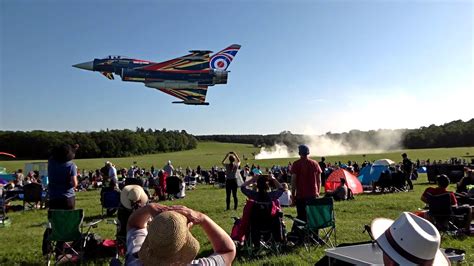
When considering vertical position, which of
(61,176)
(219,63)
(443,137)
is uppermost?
(219,63)

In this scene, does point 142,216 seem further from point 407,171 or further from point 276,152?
point 276,152

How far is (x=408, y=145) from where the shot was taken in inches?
3536

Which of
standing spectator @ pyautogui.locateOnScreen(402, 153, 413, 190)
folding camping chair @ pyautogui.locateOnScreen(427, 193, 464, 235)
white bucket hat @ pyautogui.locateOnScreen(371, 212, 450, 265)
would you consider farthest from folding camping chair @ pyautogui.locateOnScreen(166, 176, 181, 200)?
white bucket hat @ pyautogui.locateOnScreen(371, 212, 450, 265)

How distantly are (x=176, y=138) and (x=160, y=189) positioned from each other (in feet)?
301

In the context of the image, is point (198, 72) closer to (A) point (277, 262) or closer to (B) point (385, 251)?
(A) point (277, 262)

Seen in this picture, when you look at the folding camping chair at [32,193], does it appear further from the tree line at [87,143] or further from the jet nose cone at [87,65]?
the tree line at [87,143]

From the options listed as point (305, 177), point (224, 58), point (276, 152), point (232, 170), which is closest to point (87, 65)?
point (224, 58)

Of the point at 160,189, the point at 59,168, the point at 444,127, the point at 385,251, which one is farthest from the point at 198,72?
the point at 444,127

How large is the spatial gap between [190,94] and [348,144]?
7877cm

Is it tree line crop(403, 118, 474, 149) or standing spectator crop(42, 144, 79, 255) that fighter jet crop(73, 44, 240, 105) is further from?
tree line crop(403, 118, 474, 149)

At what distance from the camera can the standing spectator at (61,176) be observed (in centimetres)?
684

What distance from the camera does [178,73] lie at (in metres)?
20.3

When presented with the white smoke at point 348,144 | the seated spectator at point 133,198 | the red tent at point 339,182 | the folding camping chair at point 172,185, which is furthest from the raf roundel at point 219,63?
the white smoke at point 348,144

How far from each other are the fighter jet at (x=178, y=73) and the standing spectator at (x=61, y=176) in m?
13.6
